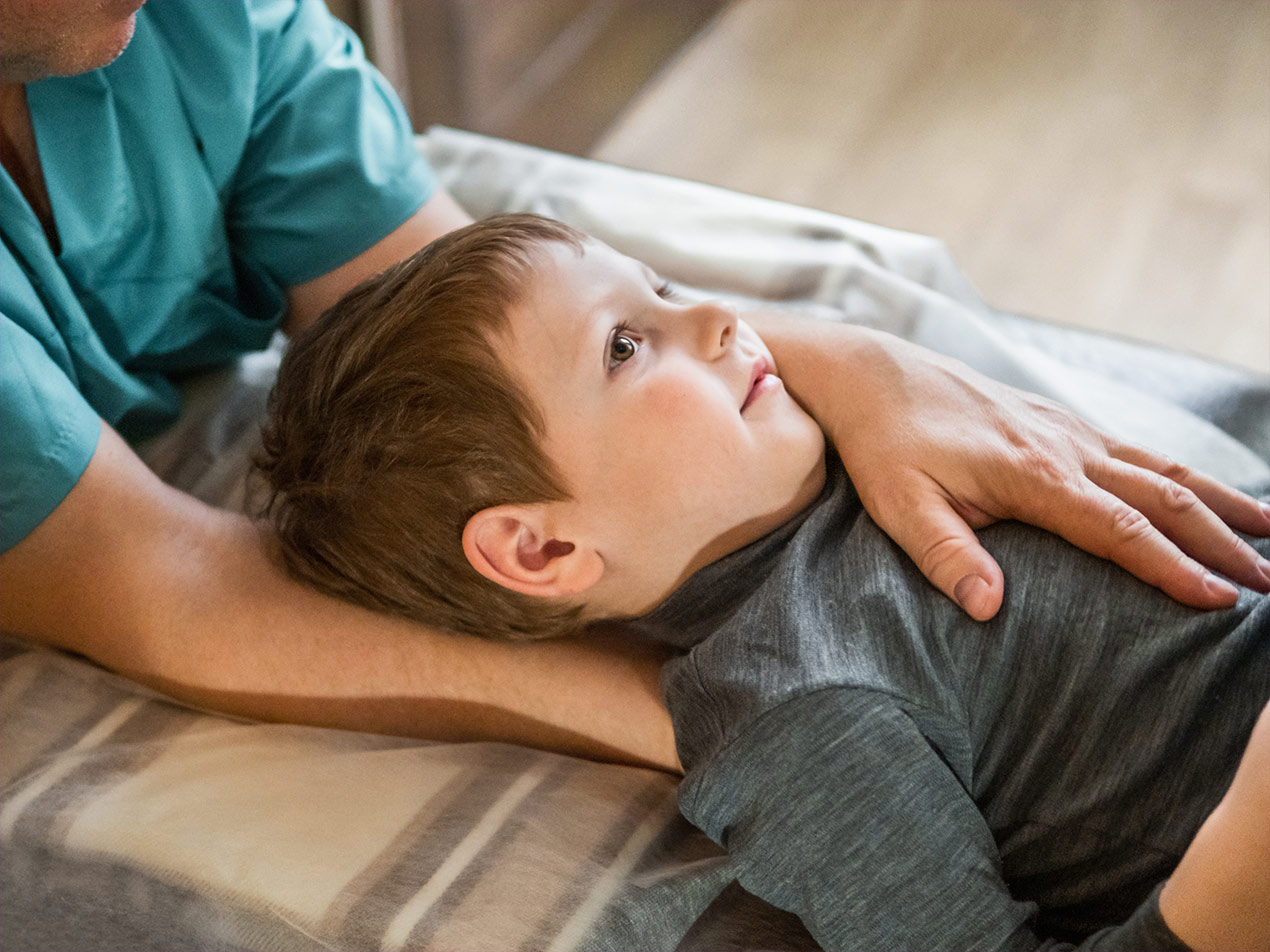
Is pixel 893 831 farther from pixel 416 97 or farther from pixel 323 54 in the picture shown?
pixel 416 97

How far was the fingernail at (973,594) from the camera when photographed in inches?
31.2

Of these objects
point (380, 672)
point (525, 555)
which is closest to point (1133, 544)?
point (525, 555)

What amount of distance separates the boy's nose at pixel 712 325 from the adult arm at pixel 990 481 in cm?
12

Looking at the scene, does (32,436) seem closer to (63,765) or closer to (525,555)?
(63,765)

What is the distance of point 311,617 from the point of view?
0.93 metres

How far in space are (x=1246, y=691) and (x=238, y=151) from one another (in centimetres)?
100

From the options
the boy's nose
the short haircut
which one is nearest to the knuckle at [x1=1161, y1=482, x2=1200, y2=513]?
the boy's nose

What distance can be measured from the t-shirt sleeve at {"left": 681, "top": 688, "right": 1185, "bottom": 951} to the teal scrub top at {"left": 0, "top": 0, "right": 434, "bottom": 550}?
0.60m

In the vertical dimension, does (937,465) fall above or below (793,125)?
above

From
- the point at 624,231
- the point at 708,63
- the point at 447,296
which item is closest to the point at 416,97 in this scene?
the point at 708,63

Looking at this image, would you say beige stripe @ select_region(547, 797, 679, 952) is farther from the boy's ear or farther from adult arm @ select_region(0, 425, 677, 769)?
the boy's ear

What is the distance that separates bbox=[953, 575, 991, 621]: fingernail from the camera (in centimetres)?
79

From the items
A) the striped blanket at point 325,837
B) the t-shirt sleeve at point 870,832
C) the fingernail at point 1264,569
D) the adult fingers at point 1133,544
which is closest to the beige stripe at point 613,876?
the striped blanket at point 325,837

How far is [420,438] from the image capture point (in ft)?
2.79
